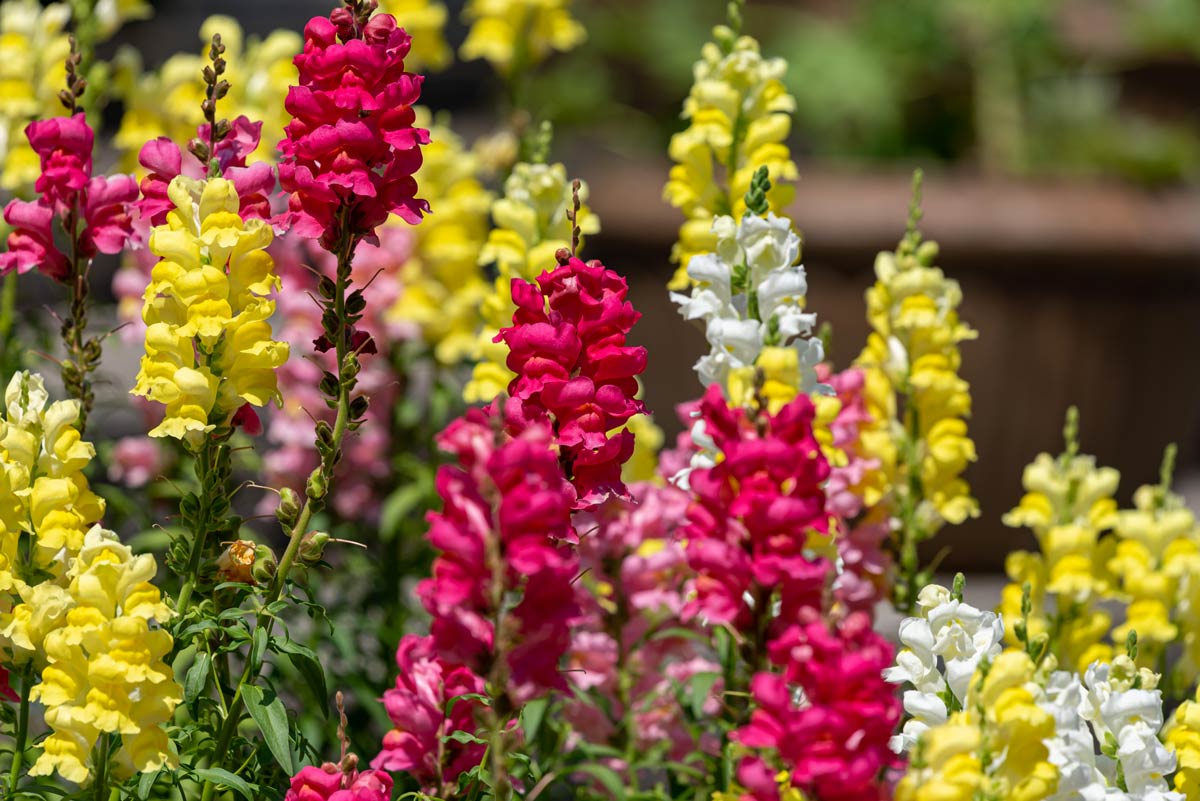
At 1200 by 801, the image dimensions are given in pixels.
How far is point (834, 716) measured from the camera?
1384 mm

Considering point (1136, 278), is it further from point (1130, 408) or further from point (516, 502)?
point (516, 502)

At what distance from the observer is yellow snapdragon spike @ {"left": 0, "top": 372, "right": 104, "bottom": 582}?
180 centimetres

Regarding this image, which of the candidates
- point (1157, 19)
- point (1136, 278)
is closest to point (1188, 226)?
point (1136, 278)

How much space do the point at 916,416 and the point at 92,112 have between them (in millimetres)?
1341

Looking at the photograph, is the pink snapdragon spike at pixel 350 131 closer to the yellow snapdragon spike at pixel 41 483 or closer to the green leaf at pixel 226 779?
the yellow snapdragon spike at pixel 41 483

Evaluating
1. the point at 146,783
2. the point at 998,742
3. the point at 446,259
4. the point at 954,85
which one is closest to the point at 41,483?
the point at 146,783

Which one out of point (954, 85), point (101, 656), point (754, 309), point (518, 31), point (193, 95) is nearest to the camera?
point (101, 656)

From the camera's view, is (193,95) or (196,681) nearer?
(196,681)

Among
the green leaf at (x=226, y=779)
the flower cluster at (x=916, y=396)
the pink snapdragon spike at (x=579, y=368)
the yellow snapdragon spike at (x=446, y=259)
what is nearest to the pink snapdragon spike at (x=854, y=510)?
the flower cluster at (x=916, y=396)

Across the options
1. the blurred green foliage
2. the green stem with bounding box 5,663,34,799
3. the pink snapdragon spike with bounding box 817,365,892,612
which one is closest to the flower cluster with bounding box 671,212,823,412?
the pink snapdragon spike with bounding box 817,365,892,612

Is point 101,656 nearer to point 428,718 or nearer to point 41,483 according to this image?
point 41,483

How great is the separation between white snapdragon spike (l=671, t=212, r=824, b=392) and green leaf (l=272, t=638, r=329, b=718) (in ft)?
1.80

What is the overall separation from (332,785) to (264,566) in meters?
0.29

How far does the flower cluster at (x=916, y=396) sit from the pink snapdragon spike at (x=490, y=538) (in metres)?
0.93
